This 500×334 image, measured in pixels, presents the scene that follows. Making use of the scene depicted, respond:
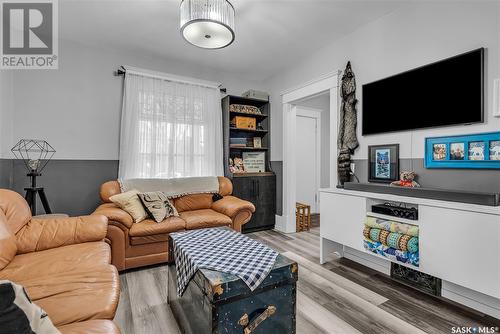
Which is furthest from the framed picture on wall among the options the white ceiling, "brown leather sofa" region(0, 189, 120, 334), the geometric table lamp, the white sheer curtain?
the geometric table lamp

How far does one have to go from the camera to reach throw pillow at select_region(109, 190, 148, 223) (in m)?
2.53

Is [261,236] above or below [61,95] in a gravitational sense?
below

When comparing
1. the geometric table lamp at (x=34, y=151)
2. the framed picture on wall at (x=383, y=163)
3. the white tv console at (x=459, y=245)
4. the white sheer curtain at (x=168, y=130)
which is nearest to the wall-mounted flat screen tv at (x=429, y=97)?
the framed picture on wall at (x=383, y=163)

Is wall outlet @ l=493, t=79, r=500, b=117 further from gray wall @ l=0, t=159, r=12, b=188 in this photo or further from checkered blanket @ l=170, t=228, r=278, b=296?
gray wall @ l=0, t=159, r=12, b=188

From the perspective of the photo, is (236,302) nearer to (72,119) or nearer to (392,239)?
(392,239)

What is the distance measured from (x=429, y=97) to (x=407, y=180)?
2.45 ft

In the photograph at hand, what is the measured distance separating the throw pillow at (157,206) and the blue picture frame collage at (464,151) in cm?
259

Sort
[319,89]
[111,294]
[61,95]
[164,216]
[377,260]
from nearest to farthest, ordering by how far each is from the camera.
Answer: [111,294], [377,260], [164,216], [61,95], [319,89]

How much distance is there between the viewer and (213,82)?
373cm

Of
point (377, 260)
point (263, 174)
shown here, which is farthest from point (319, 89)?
point (377, 260)

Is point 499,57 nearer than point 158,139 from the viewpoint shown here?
Yes

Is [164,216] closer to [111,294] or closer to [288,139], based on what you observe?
[111,294]

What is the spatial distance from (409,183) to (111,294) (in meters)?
2.35

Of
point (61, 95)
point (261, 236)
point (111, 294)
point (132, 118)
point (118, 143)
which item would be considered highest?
point (61, 95)
